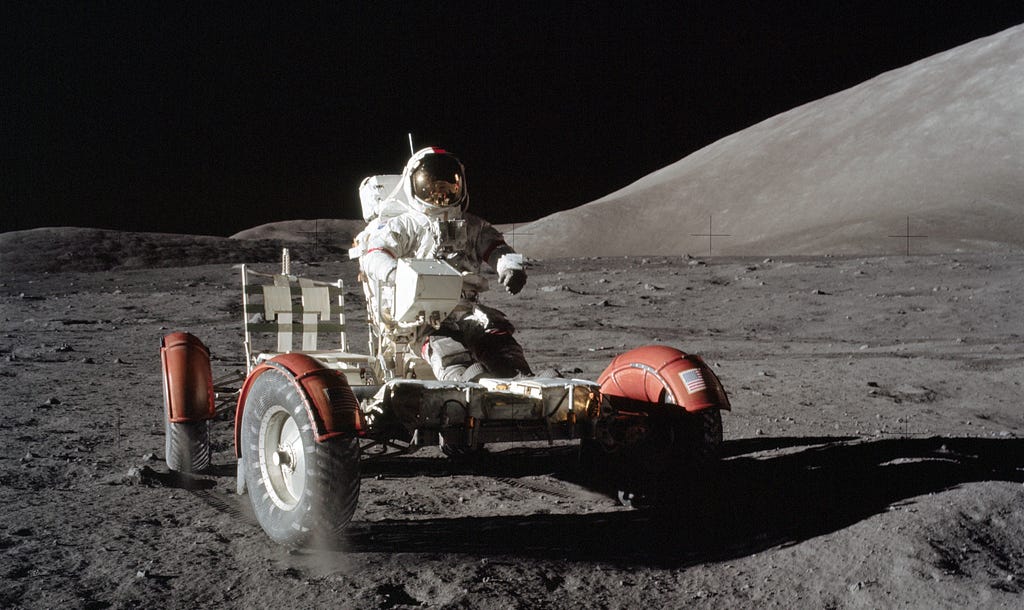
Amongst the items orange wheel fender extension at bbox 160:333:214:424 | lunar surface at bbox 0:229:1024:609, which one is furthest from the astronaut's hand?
orange wheel fender extension at bbox 160:333:214:424

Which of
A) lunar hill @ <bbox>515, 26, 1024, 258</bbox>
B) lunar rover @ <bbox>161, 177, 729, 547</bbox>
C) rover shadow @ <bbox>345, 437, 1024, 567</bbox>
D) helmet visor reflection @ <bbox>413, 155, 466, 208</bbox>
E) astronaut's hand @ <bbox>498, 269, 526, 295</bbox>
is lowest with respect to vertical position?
rover shadow @ <bbox>345, 437, 1024, 567</bbox>

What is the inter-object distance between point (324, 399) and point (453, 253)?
1.48 m

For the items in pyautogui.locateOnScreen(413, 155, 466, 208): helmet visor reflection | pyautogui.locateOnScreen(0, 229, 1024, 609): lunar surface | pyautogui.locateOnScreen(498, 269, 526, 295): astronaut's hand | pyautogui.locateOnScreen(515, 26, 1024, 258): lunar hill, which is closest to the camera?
pyautogui.locateOnScreen(0, 229, 1024, 609): lunar surface

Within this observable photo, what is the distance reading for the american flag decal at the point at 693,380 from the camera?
397 centimetres

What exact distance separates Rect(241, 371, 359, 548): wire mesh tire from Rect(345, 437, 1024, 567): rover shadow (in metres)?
0.33

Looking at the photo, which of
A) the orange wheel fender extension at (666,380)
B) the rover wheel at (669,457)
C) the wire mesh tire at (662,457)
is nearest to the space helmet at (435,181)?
the orange wheel fender extension at (666,380)

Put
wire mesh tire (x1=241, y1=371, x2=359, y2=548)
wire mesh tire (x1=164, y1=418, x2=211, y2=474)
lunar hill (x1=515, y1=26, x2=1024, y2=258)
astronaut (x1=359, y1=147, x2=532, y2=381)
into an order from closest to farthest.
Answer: wire mesh tire (x1=241, y1=371, x2=359, y2=548), astronaut (x1=359, y1=147, x2=532, y2=381), wire mesh tire (x1=164, y1=418, x2=211, y2=474), lunar hill (x1=515, y1=26, x2=1024, y2=258)

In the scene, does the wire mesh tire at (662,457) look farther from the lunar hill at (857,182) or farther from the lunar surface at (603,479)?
the lunar hill at (857,182)

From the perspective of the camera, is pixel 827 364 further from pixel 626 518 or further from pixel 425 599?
pixel 425 599

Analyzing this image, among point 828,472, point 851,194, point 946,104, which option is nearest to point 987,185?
point 851,194

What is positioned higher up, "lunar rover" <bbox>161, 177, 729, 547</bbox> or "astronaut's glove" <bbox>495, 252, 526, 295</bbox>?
"astronaut's glove" <bbox>495, 252, 526, 295</bbox>

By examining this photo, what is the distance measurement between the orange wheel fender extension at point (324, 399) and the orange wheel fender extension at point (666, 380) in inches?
60.2

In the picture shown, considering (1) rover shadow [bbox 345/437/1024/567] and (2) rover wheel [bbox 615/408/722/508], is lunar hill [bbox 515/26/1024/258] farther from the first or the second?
(2) rover wheel [bbox 615/408/722/508]

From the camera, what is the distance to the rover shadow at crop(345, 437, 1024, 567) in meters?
3.59
